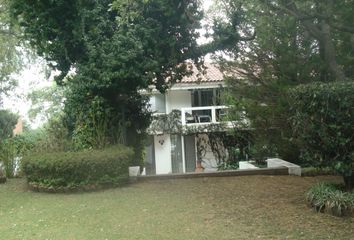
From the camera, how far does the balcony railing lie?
22.6 m

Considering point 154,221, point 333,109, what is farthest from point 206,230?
point 333,109

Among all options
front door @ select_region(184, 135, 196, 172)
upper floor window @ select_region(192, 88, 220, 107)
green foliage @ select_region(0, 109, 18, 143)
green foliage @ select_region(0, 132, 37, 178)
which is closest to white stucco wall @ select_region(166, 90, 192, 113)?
upper floor window @ select_region(192, 88, 220, 107)

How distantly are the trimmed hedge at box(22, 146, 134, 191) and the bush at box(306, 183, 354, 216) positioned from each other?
482 centimetres

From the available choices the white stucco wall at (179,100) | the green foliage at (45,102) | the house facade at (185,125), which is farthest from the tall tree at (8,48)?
the green foliage at (45,102)

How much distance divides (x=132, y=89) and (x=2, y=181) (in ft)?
15.5

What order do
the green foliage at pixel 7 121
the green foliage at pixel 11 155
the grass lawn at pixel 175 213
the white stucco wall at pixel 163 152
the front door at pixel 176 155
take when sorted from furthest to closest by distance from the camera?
the green foliage at pixel 7 121, the white stucco wall at pixel 163 152, the front door at pixel 176 155, the green foliage at pixel 11 155, the grass lawn at pixel 175 213

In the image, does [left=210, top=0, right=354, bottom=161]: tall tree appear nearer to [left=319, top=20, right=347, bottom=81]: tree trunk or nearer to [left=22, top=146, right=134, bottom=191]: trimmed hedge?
[left=319, top=20, right=347, bottom=81]: tree trunk

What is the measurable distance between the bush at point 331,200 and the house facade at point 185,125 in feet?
40.3

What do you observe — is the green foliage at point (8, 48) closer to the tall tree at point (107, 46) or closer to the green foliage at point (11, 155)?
the green foliage at point (11, 155)

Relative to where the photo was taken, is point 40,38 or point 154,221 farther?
point 40,38

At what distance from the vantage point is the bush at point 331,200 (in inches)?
296

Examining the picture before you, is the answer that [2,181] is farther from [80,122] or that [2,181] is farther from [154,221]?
[154,221]

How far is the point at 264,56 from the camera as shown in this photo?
14867 mm

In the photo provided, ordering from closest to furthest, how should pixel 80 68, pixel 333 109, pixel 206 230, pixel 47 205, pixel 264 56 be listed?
pixel 206 230 < pixel 333 109 < pixel 47 205 < pixel 80 68 < pixel 264 56
